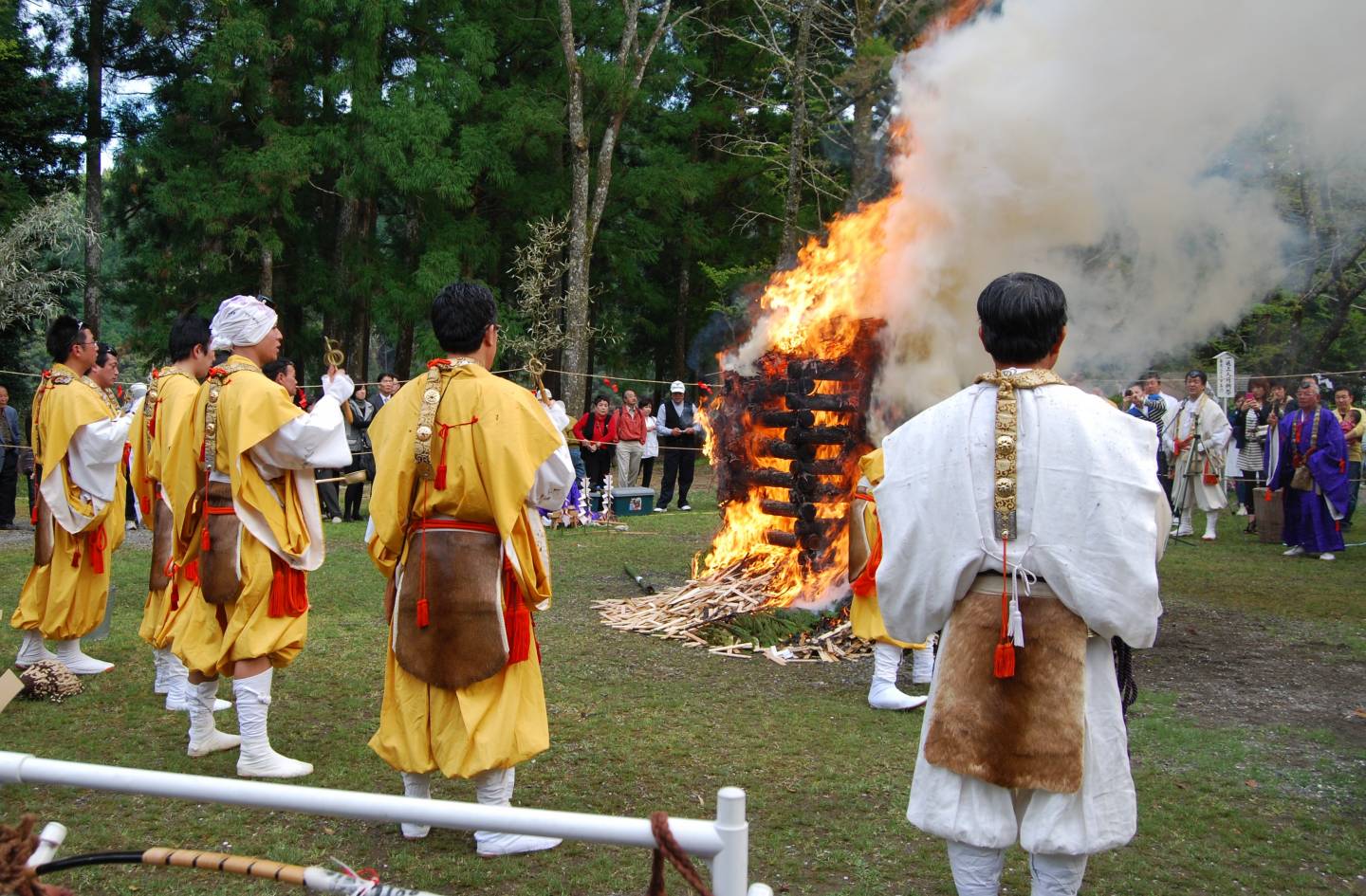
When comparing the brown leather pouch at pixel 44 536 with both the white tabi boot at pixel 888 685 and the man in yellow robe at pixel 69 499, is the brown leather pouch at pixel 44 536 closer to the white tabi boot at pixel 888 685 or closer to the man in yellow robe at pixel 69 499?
the man in yellow robe at pixel 69 499

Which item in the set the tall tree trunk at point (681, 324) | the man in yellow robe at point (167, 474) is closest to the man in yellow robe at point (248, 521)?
the man in yellow robe at point (167, 474)

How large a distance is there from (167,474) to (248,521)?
544 millimetres

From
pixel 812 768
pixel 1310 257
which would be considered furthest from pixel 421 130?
pixel 812 768

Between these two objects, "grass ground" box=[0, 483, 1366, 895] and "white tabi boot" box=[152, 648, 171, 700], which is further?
"white tabi boot" box=[152, 648, 171, 700]

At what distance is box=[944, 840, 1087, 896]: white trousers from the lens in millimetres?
2906

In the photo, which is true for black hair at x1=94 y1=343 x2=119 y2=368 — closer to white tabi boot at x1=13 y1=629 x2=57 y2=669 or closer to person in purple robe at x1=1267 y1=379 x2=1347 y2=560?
white tabi boot at x1=13 y1=629 x2=57 y2=669

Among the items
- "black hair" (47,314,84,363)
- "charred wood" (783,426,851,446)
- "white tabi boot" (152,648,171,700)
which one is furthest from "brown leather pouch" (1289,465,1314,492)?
"black hair" (47,314,84,363)

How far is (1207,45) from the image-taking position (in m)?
7.57

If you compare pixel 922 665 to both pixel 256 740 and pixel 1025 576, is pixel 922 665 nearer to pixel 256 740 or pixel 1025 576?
pixel 256 740

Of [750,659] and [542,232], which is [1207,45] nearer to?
[750,659]

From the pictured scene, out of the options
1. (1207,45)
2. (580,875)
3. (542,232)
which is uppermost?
(542,232)

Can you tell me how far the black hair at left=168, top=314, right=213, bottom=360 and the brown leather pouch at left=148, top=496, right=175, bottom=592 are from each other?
878 millimetres

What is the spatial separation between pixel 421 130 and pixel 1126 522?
22.0 metres

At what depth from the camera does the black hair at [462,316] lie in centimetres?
430
